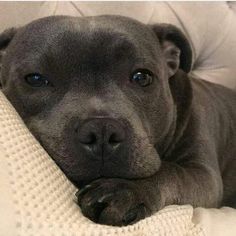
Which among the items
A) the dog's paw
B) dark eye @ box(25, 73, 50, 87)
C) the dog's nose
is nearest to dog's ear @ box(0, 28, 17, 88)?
dark eye @ box(25, 73, 50, 87)

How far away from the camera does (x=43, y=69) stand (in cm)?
159

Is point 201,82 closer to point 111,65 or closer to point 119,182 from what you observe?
point 111,65

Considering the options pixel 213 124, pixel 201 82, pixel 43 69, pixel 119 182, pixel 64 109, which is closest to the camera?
pixel 119 182

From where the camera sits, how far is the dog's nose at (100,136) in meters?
1.32

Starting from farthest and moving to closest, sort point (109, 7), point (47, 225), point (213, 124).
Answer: point (109, 7), point (213, 124), point (47, 225)

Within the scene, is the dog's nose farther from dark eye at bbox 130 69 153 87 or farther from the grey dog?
dark eye at bbox 130 69 153 87

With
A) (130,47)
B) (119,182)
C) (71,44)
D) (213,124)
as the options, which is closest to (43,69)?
(71,44)

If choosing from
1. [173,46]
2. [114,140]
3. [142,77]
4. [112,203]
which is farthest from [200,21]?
[112,203]

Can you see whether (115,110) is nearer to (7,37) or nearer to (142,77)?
(142,77)

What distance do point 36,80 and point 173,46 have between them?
0.62m

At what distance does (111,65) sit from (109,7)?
3.14ft

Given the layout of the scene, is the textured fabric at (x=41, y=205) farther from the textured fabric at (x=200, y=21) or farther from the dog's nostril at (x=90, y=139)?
the textured fabric at (x=200, y=21)

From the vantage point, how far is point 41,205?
110 cm

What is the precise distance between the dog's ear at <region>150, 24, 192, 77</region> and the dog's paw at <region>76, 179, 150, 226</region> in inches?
31.2
